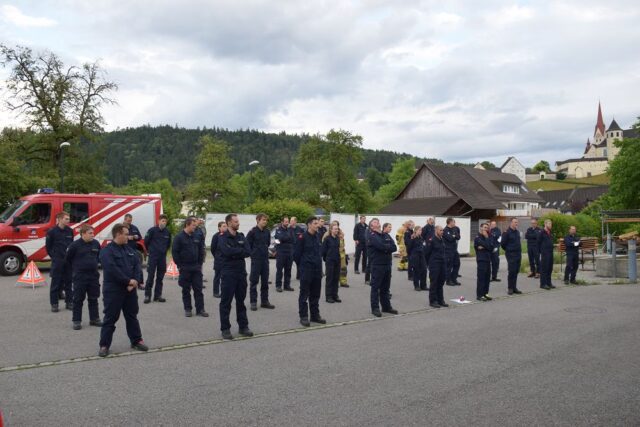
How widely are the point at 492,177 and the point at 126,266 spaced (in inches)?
2456

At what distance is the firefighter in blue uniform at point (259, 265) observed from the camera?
11.2 metres

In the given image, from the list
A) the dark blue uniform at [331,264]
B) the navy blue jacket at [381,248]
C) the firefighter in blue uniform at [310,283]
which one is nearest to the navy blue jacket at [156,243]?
the dark blue uniform at [331,264]

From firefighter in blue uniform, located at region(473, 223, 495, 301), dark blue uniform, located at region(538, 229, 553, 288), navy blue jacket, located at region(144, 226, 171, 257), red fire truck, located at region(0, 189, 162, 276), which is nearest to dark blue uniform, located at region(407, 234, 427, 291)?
firefighter in blue uniform, located at region(473, 223, 495, 301)

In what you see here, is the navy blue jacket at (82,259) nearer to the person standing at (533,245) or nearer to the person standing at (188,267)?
the person standing at (188,267)

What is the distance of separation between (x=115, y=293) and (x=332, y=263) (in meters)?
5.81

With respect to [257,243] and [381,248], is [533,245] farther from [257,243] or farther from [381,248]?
[257,243]

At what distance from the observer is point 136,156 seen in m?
161

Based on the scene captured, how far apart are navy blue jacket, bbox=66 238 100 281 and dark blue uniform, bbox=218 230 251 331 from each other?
8.00 ft

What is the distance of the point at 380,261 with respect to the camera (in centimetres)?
1029

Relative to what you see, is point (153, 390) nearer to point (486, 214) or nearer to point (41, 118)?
point (41, 118)

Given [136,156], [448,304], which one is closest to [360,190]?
[448,304]

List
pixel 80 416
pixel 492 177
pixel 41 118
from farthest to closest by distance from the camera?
pixel 492 177, pixel 41 118, pixel 80 416

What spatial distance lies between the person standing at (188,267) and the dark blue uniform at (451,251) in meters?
6.81

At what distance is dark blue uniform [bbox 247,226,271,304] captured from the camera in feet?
36.8
